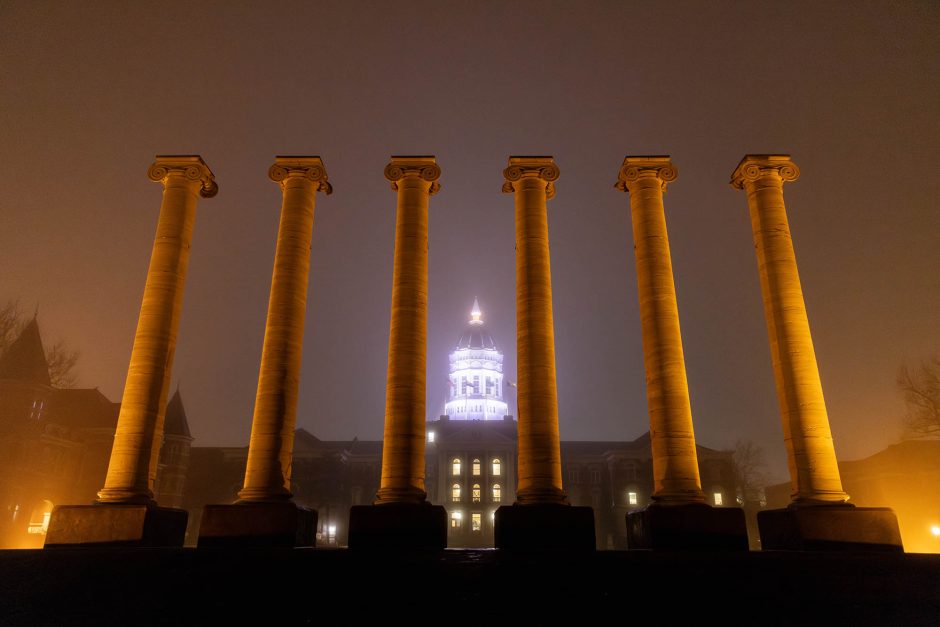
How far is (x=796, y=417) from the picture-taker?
36500mm

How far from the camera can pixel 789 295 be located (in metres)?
38.9

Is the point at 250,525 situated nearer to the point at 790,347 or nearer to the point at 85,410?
the point at 790,347

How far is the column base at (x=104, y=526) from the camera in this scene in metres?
33.7

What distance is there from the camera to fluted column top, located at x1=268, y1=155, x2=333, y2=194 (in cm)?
4366

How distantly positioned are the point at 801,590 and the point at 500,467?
12916 cm

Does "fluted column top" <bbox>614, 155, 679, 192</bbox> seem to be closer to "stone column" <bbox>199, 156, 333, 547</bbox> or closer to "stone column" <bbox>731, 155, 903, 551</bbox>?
"stone column" <bbox>731, 155, 903, 551</bbox>

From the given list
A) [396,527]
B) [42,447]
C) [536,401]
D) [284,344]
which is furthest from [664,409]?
[42,447]

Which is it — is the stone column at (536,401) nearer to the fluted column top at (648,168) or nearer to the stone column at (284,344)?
the fluted column top at (648,168)

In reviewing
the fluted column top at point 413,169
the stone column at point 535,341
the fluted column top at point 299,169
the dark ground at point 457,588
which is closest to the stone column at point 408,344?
the fluted column top at point 413,169

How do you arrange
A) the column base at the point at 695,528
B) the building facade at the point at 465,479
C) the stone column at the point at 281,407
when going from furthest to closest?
1. the building facade at the point at 465,479
2. the stone column at the point at 281,407
3. the column base at the point at 695,528

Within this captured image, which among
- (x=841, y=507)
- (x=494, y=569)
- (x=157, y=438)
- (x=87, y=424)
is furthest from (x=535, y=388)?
(x=87, y=424)

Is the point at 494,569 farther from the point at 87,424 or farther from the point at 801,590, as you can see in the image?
the point at 87,424

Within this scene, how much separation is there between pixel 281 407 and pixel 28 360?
8247cm

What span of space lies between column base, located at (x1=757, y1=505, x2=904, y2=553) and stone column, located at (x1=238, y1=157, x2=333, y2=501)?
1181 inches
